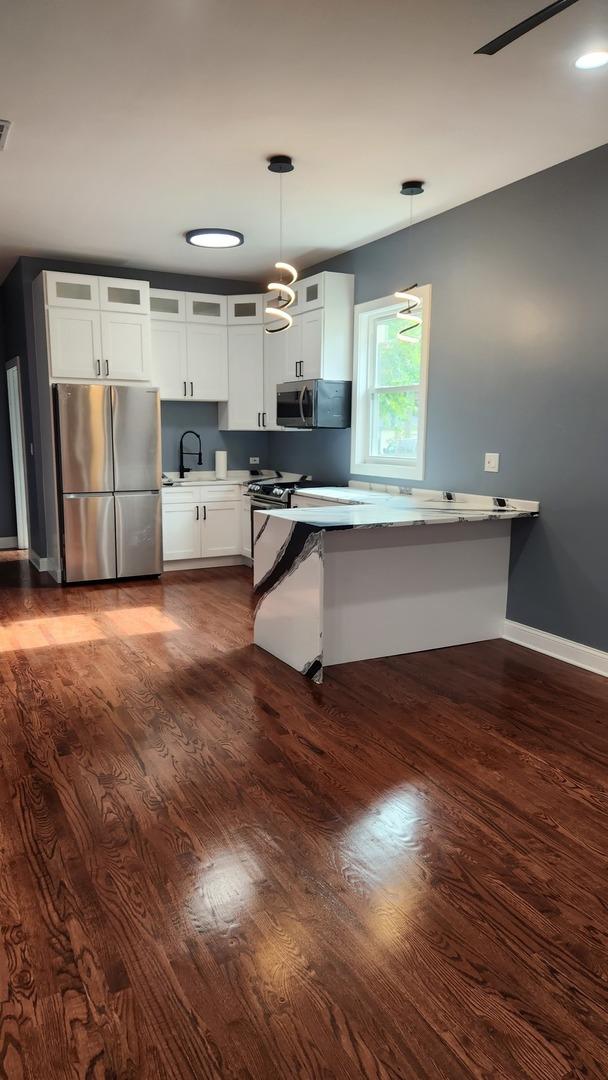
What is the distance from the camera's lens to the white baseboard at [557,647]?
12.3 ft

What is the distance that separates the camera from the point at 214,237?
509 centimetres

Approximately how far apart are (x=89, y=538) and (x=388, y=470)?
2522mm

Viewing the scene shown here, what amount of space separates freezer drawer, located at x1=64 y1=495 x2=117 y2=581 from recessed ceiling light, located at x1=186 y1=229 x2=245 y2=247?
2136mm

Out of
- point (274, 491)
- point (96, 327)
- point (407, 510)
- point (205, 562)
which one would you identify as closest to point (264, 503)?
point (274, 491)

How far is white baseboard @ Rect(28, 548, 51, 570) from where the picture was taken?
20.8 ft

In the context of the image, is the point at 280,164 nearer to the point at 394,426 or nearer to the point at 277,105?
the point at 277,105

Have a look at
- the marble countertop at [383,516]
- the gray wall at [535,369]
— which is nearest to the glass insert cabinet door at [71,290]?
the gray wall at [535,369]

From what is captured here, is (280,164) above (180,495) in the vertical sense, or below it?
above

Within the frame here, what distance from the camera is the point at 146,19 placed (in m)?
2.42

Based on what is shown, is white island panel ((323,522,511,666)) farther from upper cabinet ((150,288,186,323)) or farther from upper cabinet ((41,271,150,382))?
upper cabinet ((150,288,186,323))

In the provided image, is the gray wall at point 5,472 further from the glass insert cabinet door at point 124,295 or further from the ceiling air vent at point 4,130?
the ceiling air vent at point 4,130

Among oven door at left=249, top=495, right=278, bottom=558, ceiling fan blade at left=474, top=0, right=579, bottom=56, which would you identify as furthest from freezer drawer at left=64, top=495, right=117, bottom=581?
ceiling fan blade at left=474, top=0, right=579, bottom=56

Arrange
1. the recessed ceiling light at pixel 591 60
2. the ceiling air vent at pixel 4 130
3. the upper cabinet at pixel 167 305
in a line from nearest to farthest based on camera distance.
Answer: the recessed ceiling light at pixel 591 60 < the ceiling air vent at pixel 4 130 < the upper cabinet at pixel 167 305

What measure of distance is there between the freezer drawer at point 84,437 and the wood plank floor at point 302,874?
2.28m
